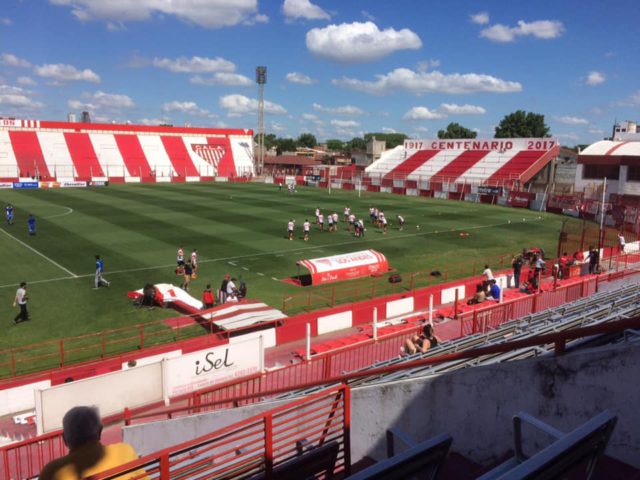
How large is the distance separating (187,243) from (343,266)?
11476mm

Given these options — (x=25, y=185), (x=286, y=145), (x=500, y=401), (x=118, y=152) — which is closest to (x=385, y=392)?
(x=500, y=401)

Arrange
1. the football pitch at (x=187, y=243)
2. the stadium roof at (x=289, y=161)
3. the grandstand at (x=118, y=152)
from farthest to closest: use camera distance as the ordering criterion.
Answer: the stadium roof at (x=289, y=161) → the grandstand at (x=118, y=152) → the football pitch at (x=187, y=243)

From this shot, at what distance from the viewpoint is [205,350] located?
46.5ft

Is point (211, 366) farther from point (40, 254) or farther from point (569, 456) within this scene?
point (40, 254)

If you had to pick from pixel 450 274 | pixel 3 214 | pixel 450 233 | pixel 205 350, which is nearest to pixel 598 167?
pixel 450 233

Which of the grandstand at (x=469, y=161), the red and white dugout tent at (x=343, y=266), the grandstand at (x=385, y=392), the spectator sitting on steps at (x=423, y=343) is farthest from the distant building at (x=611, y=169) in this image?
the spectator sitting on steps at (x=423, y=343)

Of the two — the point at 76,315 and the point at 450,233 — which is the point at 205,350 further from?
the point at 450,233

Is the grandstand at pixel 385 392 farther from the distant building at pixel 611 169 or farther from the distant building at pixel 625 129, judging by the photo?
the distant building at pixel 625 129

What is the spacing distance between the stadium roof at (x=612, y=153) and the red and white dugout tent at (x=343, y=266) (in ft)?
111

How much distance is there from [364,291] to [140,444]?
46.5 feet

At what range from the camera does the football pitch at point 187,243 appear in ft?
66.1

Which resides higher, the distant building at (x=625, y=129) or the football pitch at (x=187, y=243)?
the distant building at (x=625, y=129)

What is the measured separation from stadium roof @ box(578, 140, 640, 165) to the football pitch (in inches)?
325

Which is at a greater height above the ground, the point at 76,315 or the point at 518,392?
Result: the point at 518,392
